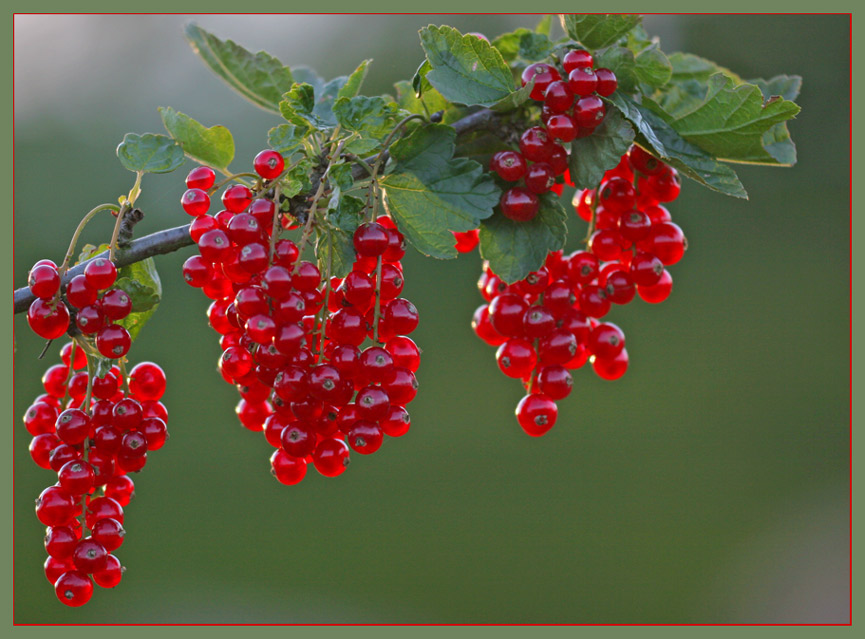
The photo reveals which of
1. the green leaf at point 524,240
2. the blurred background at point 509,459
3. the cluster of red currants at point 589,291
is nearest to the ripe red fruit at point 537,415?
the cluster of red currants at point 589,291

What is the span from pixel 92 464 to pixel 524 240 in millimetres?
446

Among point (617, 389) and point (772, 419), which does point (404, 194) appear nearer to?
point (617, 389)

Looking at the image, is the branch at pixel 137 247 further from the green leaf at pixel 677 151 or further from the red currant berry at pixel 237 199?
the green leaf at pixel 677 151

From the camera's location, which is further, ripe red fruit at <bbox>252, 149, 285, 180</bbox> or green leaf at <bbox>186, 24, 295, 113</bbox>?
green leaf at <bbox>186, 24, 295, 113</bbox>

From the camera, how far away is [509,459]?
9.22ft

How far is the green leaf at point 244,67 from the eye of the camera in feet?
2.87

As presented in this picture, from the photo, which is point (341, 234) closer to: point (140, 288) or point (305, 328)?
point (305, 328)

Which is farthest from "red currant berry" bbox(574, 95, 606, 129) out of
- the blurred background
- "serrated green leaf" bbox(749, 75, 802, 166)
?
the blurred background

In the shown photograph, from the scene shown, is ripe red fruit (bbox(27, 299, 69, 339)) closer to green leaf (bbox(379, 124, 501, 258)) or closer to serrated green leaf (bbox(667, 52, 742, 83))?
green leaf (bbox(379, 124, 501, 258))

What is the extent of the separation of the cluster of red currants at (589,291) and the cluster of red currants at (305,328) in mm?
139

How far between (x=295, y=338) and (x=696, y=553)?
2.59 meters

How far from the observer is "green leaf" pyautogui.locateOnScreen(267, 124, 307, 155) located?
2.34 feet

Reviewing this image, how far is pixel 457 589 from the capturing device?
2.79m

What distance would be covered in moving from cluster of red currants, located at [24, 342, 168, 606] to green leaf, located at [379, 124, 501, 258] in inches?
11.2
